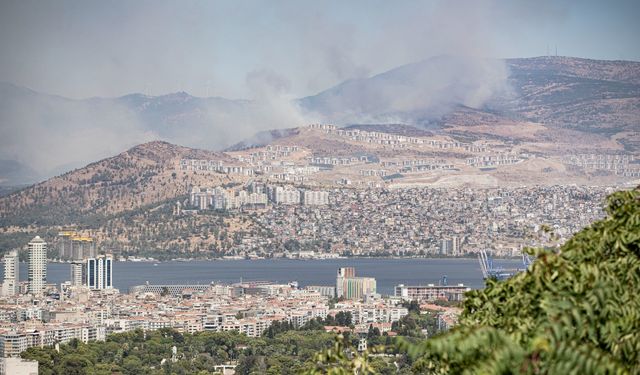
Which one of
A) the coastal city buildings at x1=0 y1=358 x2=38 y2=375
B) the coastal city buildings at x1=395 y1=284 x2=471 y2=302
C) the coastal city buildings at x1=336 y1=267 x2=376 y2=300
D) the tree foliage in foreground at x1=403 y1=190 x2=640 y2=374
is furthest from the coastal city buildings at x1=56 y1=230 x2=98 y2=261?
the tree foliage in foreground at x1=403 y1=190 x2=640 y2=374

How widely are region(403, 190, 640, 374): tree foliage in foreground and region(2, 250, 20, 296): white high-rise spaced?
138 ft

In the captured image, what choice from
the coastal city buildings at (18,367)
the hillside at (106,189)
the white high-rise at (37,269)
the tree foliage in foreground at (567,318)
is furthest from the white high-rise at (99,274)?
the tree foliage in foreground at (567,318)

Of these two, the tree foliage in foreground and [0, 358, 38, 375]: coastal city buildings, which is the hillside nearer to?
[0, 358, 38, 375]: coastal city buildings

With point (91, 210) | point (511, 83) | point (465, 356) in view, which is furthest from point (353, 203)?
point (465, 356)

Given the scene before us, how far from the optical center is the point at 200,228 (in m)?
65.9

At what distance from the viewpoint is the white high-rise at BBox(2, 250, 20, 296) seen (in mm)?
44875

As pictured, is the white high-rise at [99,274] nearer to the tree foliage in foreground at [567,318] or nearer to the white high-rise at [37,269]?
the white high-rise at [37,269]

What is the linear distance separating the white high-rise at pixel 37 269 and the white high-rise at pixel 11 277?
0.55 metres

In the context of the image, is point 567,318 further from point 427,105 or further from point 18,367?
point 427,105

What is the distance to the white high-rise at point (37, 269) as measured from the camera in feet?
152

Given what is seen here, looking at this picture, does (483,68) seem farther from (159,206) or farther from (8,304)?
(8,304)

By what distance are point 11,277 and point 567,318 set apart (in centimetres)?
4663

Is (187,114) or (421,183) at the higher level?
(187,114)

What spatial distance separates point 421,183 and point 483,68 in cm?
1721
